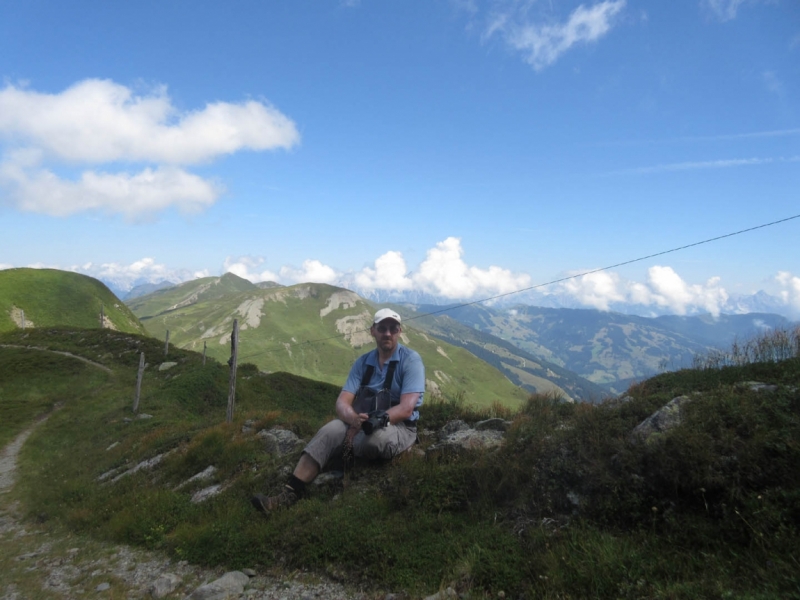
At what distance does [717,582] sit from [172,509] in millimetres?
8995

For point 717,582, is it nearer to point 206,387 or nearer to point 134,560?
point 134,560

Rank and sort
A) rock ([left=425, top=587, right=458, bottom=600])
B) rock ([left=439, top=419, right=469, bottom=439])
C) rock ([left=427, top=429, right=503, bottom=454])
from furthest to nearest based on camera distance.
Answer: rock ([left=439, top=419, right=469, bottom=439])
rock ([left=427, top=429, right=503, bottom=454])
rock ([left=425, top=587, right=458, bottom=600])

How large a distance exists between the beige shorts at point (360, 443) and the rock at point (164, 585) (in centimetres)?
255

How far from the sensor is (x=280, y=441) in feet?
35.6

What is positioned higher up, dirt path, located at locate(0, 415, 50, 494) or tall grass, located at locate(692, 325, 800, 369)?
tall grass, located at locate(692, 325, 800, 369)

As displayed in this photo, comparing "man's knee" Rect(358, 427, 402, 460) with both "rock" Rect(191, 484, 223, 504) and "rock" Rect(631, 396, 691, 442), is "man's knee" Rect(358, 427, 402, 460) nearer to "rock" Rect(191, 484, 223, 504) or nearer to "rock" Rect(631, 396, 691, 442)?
"rock" Rect(191, 484, 223, 504)

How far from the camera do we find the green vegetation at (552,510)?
4121mm

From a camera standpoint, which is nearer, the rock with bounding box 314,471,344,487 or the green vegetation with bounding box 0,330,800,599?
the green vegetation with bounding box 0,330,800,599

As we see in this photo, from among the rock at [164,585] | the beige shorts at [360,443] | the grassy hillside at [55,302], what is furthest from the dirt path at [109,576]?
the grassy hillside at [55,302]

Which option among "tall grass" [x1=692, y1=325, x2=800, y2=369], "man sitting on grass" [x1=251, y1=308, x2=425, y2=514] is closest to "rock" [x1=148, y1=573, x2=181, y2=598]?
"man sitting on grass" [x1=251, y1=308, x2=425, y2=514]

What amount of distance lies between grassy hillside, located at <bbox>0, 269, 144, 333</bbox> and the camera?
290 ft

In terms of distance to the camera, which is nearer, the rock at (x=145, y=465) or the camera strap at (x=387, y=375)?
the camera strap at (x=387, y=375)

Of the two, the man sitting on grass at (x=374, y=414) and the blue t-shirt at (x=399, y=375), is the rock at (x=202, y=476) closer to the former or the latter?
the man sitting on grass at (x=374, y=414)

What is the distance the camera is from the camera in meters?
7.22
